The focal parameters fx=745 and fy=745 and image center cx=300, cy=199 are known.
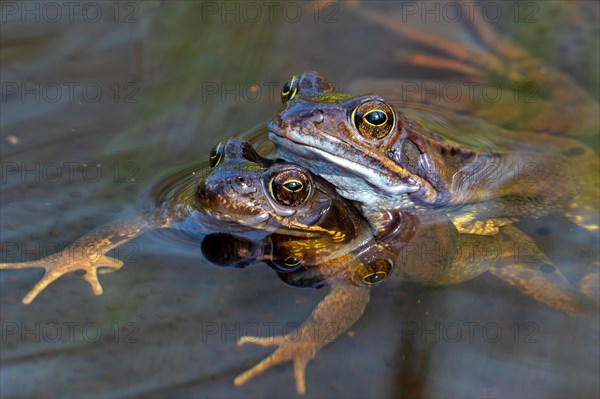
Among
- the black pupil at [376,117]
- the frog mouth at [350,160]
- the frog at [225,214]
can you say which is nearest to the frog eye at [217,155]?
the frog at [225,214]

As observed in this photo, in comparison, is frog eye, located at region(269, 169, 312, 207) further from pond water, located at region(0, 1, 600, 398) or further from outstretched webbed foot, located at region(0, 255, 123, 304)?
outstretched webbed foot, located at region(0, 255, 123, 304)

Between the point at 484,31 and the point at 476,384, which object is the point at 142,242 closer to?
the point at 476,384

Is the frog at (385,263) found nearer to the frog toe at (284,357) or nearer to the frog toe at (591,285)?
the frog toe at (591,285)

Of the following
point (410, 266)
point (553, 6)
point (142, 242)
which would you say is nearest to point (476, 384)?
point (410, 266)

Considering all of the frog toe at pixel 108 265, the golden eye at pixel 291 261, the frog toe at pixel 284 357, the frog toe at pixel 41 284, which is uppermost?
the golden eye at pixel 291 261

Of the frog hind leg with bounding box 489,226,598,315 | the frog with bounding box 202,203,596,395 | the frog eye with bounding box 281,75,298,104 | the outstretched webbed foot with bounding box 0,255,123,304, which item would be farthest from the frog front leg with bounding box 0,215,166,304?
the frog hind leg with bounding box 489,226,598,315
